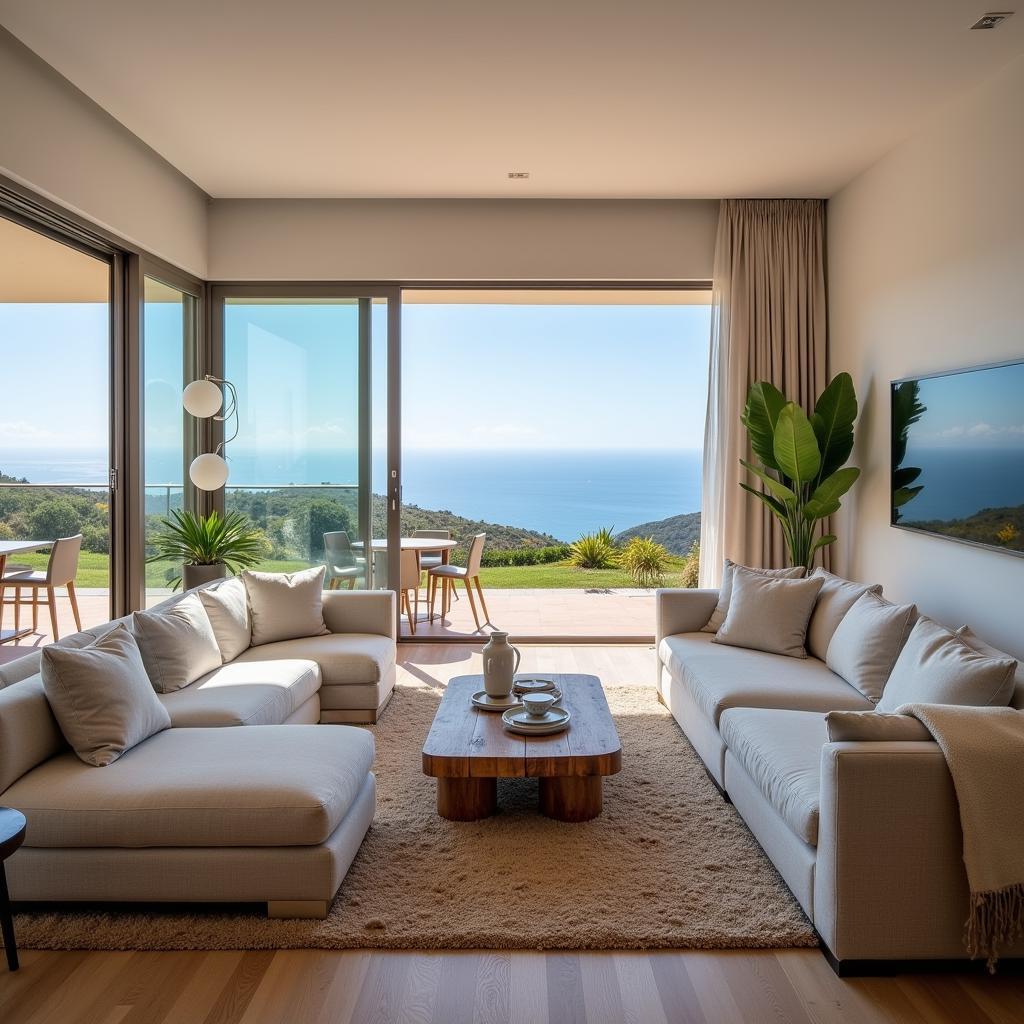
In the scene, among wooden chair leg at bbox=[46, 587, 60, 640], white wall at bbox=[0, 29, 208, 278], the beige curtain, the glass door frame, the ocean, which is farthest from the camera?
the ocean

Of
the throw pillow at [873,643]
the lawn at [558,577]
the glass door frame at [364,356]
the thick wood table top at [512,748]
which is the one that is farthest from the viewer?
the lawn at [558,577]

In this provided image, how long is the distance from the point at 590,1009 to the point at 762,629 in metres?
2.45

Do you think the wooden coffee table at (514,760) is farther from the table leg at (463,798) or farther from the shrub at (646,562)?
the shrub at (646,562)

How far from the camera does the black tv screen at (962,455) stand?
11.8 ft

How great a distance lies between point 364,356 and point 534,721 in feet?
11.8

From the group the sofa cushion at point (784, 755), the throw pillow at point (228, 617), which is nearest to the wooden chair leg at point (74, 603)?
the throw pillow at point (228, 617)

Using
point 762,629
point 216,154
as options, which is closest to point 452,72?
point 216,154

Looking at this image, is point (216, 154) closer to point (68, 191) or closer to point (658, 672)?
point (68, 191)

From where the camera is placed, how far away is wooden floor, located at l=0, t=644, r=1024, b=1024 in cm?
214

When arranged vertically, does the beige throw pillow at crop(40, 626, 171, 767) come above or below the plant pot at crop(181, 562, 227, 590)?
below

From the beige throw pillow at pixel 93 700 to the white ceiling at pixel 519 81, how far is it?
241 centimetres

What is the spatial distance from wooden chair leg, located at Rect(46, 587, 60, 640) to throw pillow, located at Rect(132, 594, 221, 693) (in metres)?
0.79

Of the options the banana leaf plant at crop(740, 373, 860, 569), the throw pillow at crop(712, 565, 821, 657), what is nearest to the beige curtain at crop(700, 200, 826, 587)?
the banana leaf plant at crop(740, 373, 860, 569)

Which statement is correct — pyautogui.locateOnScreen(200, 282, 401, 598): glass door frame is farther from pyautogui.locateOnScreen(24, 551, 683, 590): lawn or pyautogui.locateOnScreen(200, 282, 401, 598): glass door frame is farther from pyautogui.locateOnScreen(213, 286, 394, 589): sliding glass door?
pyautogui.locateOnScreen(24, 551, 683, 590): lawn
